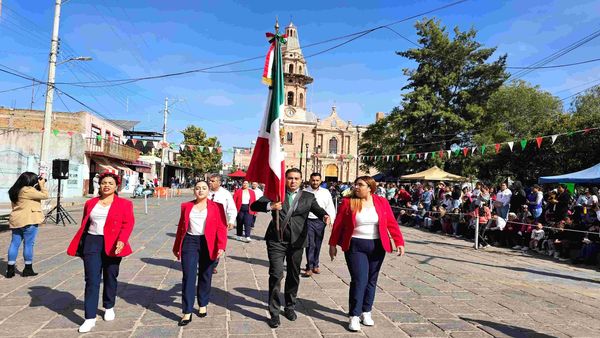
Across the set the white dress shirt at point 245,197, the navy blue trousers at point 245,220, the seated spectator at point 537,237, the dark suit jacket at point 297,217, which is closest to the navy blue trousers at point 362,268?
the dark suit jacket at point 297,217

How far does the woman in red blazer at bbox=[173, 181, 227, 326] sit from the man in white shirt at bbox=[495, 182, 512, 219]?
1038 cm

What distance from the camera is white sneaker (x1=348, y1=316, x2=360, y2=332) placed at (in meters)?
4.33

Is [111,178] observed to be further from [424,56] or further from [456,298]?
[424,56]

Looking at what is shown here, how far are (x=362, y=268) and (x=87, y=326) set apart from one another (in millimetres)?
2698

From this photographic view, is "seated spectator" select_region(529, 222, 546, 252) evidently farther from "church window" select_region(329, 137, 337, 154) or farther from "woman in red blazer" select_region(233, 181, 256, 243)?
"church window" select_region(329, 137, 337, 154)

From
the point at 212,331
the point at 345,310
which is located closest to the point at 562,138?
the point at 345,310

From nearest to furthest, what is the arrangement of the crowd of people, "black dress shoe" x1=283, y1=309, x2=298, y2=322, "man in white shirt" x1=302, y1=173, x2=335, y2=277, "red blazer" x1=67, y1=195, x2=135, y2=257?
"red blazer" x1=67, y1=195, x2=135, y2=257
"black dress shoe" x1=283, y1=309, x2=298, y2=322
"man in white shirt" x1=302, y1=173, x2=335, y2=277
the crowd of people

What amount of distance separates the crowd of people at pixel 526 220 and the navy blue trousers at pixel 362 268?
22.5 ft

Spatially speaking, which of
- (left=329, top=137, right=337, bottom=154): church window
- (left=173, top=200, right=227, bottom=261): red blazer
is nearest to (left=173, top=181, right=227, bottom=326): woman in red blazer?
(left=173, top=200, right=227, bottom=261): red blazer

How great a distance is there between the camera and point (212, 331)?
4238mm

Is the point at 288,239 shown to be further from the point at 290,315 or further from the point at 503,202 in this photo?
the point at 503,202

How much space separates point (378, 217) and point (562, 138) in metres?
23.8

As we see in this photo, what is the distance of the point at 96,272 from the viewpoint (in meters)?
4.26

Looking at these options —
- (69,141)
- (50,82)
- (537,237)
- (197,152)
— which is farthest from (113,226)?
(197,152)
